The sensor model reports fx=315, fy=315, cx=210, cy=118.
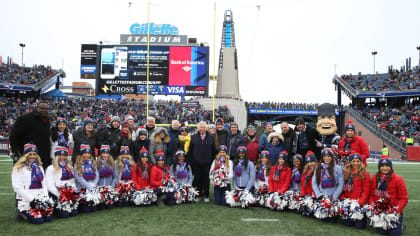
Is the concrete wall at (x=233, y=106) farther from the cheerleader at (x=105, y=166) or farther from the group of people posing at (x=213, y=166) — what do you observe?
the cheerleader at (x=105, y=166)

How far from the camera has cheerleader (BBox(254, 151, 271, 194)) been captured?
5184 mm

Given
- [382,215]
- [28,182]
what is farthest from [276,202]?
[28,182]

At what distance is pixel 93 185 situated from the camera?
16.0ft

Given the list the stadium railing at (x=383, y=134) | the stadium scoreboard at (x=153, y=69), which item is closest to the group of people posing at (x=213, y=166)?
the stadium scoreboard at (x=153, y=69)

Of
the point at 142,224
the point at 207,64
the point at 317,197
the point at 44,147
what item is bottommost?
the point at 142,224

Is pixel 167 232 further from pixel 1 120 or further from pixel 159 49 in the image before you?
pixel 1 120

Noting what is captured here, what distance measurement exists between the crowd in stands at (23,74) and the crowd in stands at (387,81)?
3220cm

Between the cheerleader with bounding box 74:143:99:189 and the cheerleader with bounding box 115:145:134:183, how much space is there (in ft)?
1.35

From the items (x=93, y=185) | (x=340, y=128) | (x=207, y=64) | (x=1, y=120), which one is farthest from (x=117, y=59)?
(x=340, y=128)

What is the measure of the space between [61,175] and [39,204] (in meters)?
0.58

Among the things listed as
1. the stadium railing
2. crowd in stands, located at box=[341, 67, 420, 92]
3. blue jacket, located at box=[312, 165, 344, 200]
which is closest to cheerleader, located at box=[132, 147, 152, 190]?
blue jacket, located at box=[312, 165, 344, 200]

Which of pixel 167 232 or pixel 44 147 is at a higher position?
pixel 44 147

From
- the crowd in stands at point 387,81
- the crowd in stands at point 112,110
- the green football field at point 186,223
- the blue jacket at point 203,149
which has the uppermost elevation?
the crowd in stands at point 387,81

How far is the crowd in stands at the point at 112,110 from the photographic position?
24.0m
